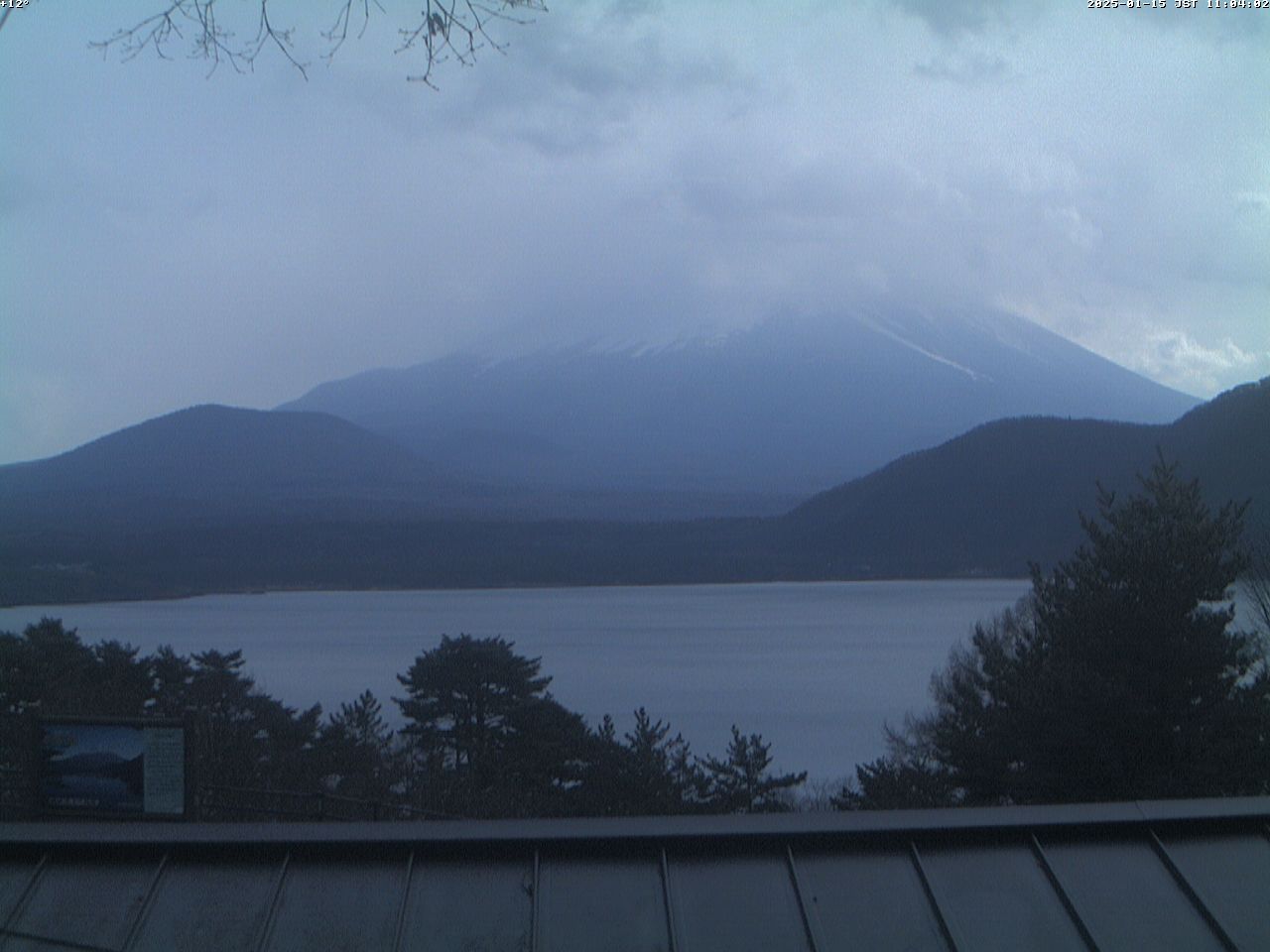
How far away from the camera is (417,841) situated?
396 cm

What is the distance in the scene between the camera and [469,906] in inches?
147

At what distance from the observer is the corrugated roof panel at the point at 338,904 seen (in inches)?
142

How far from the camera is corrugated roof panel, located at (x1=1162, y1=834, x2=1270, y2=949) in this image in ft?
11.8

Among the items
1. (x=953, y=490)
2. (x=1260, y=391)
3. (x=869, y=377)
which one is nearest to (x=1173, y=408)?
(x=869, y=377)

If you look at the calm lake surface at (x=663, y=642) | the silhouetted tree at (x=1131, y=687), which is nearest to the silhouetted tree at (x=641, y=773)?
the calm lake surface at (x=663, y=642)

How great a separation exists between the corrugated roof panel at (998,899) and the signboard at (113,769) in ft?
13.3

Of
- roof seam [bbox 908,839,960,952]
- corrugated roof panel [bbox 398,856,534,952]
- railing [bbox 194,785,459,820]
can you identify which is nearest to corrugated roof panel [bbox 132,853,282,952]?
corrugated roof panel [bbox 398,856,534,952]

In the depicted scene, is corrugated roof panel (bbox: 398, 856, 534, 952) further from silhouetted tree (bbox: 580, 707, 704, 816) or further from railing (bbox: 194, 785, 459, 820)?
silhouetted tree (bbox: 580, 707, 704, 816)

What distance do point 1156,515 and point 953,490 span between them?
65.1ft

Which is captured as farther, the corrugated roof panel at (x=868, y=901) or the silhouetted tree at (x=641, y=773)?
the silhouetted tree at (x=641, y=773)

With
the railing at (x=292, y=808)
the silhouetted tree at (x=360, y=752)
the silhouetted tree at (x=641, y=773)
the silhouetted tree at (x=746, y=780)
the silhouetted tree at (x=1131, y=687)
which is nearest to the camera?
the railing at (x=292, y=808)

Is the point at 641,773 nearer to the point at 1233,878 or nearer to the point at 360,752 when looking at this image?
the point at 360,752

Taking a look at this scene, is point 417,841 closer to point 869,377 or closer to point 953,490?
point 953,490

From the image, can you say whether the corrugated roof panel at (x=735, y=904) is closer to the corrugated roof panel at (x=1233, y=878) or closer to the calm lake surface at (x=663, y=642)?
the corrugated roof panel at (x=1233, y=878)
